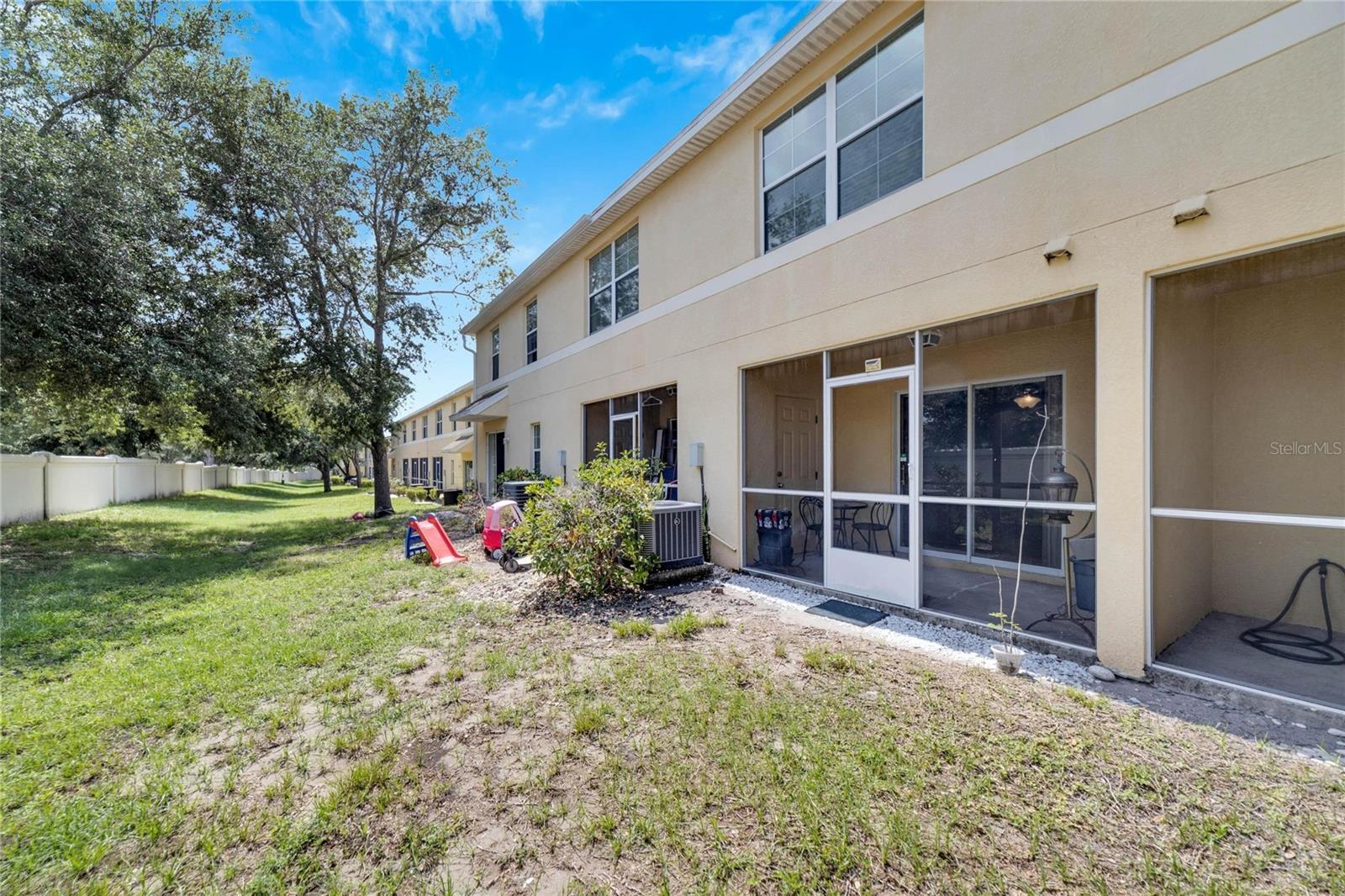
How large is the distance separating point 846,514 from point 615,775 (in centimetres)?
427

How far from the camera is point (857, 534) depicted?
5949mm

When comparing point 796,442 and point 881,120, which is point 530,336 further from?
point 881,120

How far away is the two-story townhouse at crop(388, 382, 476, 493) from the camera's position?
73.0 ft

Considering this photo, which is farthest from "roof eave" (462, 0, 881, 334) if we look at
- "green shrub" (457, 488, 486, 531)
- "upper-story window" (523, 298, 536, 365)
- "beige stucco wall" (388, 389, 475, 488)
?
"beige stucco wall" (388, 389, 475, 488)

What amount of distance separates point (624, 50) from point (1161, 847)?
11731 mm

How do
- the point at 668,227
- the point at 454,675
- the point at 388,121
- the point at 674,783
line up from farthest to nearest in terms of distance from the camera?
the point at 388,121 → the point at 668,227 → the point at 454,675 → the point at 674,783

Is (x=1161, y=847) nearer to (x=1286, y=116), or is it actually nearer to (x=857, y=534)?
(x=857, y=534)

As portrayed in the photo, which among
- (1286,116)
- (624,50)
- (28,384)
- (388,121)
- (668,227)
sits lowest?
(28,384)

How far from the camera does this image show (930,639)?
15.0 ft

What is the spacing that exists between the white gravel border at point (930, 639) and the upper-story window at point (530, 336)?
10.2 metres

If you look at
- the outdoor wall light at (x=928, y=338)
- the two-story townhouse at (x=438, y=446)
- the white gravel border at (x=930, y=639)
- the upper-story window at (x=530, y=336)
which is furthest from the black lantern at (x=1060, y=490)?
the two-story townhouse at (x=438, y=446)

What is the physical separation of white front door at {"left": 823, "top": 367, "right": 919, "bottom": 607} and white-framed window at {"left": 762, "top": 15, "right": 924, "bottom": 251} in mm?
2192

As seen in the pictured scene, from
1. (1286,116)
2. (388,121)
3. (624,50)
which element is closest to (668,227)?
(624,50)

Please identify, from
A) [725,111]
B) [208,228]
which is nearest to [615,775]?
[725,111]
